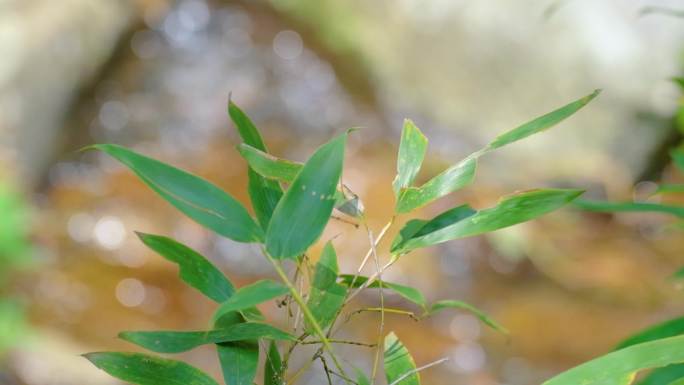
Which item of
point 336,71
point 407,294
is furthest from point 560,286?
point 407,294

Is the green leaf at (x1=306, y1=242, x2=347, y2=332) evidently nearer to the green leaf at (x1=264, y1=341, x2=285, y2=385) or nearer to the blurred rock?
the green leaf at (x1=264, y1=341, x2=285, y2=385)

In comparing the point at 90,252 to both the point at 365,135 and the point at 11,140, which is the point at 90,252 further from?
the point at 365,135

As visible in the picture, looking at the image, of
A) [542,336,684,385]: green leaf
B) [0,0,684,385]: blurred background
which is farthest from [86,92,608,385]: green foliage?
[0,0,684,385]: blurred background

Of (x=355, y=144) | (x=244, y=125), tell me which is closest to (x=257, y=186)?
(x=244, y=125)

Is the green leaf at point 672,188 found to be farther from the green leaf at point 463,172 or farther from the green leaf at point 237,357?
the green leaf at point 237,357

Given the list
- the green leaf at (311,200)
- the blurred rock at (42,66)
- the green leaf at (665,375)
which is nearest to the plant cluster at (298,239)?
the green leaf at (311,200)

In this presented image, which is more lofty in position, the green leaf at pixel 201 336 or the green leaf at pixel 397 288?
the green leaf at pixel 397 288

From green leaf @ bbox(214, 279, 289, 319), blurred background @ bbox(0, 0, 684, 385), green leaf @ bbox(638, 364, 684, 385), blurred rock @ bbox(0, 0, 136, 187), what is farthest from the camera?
blurred rock @ bbox(0, 0, 136, 187)
